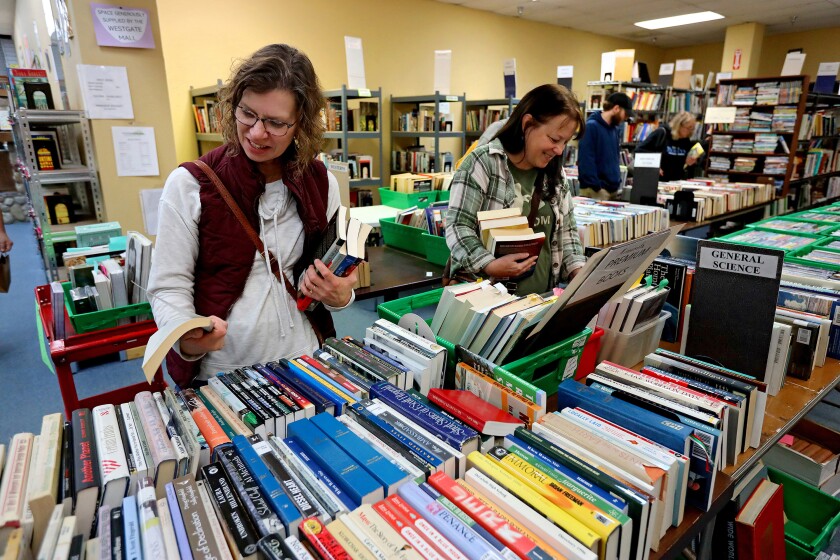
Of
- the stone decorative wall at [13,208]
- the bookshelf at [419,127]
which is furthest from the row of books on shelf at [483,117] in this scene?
the stone decorative wall at [13,208]

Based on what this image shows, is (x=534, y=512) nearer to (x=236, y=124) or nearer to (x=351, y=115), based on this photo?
(x=236, y=124)

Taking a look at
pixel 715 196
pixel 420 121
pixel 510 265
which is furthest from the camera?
pixel 420 121

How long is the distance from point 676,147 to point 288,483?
6.43 meters

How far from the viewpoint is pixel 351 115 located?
598 centimetres

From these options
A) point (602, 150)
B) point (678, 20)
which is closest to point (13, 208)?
point (602, 150)

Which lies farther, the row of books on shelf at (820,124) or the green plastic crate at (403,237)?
the row of books on shelf at (820,124)

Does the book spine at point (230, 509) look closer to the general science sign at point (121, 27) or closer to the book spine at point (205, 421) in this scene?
the book spine at point (205, 421)

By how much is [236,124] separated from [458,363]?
2.69 feet

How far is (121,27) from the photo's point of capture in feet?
10.1

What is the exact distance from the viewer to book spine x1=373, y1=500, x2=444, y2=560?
0.70 meters

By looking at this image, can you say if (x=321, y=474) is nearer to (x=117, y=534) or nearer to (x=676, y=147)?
(x=117, y=534)

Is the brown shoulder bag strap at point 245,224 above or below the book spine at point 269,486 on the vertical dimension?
above

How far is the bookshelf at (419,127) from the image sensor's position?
6336 mm

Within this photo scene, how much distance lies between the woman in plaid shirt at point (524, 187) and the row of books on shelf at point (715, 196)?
2.93m
